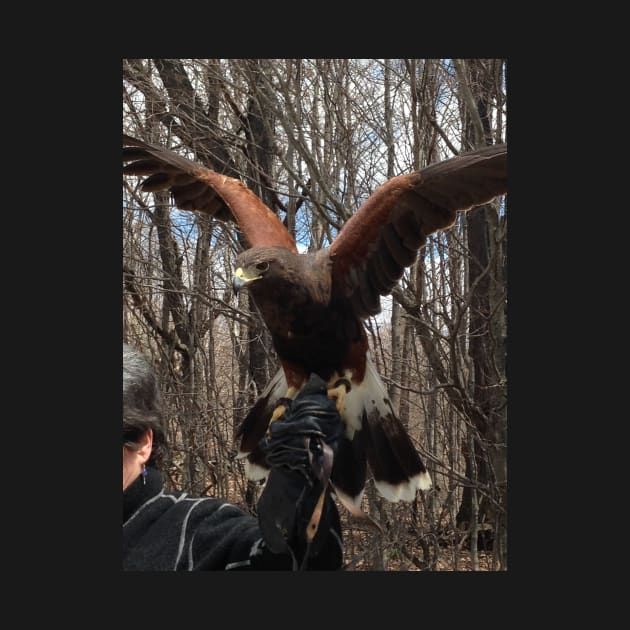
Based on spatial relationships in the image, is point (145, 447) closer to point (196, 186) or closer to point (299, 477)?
point (299, 477)

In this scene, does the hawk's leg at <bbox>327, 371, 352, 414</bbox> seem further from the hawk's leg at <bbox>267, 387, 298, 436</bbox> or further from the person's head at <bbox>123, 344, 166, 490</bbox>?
the person's head at <bbox>123, 344, 166, 490</bbox>

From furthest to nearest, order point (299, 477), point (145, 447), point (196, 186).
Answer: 1. point (196, 186)
2. point (145, 447)
3. point (299, 477)

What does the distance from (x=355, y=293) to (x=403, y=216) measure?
0.29 m

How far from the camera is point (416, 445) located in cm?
240

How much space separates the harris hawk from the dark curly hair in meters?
0.32

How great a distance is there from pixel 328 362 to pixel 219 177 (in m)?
→ 0.76

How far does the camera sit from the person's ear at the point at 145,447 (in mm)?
2163

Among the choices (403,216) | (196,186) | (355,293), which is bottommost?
(355,293)

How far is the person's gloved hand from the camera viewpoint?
196cm

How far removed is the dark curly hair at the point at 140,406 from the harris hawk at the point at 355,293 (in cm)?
32

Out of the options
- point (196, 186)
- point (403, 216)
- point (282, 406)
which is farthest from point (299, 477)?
point (196, 186)

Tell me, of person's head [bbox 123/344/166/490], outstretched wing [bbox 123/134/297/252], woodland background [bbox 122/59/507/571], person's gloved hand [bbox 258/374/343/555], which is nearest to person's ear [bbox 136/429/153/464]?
person's head [bbox 123/344/166/490]

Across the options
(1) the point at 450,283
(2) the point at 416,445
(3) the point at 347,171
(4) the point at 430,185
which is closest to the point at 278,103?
(3) the point at 347,171

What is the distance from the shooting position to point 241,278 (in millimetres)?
2004
